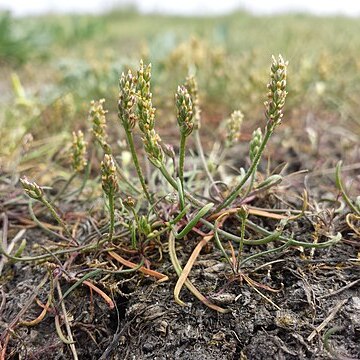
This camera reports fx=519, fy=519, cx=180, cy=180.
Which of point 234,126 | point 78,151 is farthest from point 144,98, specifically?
point 234,126

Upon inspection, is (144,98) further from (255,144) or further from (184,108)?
(255,144)

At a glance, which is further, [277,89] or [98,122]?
[98,122]

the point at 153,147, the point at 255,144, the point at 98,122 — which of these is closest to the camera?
the point at 153,147

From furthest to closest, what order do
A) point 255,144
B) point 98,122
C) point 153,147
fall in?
point 98,122
point 255,144
point 153,147

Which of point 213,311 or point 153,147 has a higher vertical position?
point 153,147

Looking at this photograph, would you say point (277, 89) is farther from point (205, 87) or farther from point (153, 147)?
point (205, 87)

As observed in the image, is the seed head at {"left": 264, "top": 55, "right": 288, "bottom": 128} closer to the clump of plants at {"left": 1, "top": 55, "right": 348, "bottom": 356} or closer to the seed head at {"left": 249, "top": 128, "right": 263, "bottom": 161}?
the clump of plants at {"left": 1, "top": 55, "right": 348, "bottom": 356}

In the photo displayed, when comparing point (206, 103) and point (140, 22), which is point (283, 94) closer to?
point (206, 103)
